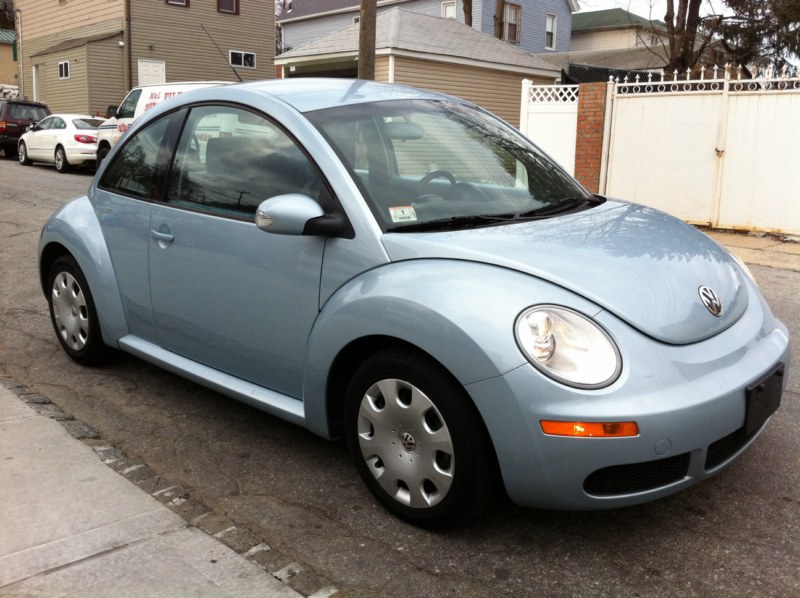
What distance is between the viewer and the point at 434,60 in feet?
68.5

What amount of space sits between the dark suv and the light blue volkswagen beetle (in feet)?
69.9

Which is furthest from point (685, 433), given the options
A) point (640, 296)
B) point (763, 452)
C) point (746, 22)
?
point (746, 22)

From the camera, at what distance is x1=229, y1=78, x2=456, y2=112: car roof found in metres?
3.62

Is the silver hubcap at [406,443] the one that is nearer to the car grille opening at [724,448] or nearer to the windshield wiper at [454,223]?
the windshield wiper at [454,223]

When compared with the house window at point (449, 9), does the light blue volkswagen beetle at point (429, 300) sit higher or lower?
lower

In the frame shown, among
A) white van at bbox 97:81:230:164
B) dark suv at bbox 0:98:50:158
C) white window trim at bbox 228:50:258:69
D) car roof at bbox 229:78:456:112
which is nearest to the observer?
car roof at bbox 229:78:456:112

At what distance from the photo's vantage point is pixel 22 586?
8.50 feet

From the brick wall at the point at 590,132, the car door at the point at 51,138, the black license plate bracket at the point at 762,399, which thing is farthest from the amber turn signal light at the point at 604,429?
the car door at the point at 51,138

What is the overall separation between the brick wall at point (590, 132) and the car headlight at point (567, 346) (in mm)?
10032

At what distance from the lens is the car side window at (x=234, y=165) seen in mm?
3471

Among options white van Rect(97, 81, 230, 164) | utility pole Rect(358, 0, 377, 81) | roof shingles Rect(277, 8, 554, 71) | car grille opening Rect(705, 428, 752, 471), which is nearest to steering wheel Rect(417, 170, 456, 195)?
car grille opening Rect(705, 428, 752, 471)

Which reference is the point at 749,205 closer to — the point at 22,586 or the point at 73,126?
the point at 22,586

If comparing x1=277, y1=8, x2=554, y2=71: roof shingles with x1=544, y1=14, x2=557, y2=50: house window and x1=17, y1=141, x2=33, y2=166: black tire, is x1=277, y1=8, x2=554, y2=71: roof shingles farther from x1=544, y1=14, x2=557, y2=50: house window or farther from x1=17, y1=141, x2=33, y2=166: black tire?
x1=544, y1=14, x2=557, y2=50: house window

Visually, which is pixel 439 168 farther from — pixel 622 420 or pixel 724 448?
pixel 724 448
